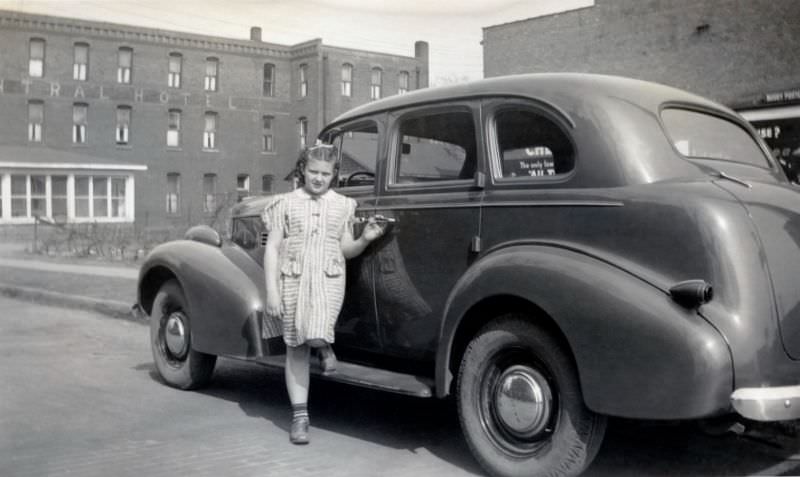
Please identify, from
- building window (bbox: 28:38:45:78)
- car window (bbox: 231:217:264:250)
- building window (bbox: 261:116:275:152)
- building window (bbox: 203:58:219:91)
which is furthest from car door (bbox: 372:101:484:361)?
building window (bbox: 261:116:275:152)

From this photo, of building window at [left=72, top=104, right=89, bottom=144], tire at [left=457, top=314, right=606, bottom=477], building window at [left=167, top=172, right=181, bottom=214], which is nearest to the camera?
tire at [left=457, top=314, right=606, bottom=477]

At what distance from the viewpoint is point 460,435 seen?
5012mm

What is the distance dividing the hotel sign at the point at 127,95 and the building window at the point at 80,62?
0.51 m

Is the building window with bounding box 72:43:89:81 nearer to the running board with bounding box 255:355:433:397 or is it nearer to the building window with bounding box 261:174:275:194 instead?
the building window with bounding box 261:174:275:194

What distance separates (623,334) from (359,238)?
1.82m

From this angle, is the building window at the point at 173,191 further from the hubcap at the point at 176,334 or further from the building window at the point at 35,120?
the hubcap at the point at 176,334

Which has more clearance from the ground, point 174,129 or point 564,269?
point 174,129

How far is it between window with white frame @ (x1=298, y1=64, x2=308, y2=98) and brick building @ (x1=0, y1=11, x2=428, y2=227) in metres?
0.05

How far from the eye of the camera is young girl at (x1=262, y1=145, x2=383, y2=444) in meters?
4.58

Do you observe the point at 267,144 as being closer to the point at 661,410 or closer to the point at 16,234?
the point at 16,234

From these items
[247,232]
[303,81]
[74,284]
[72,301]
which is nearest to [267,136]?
[303,81]

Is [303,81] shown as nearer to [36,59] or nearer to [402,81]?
[402,81]

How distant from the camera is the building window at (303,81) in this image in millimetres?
41469

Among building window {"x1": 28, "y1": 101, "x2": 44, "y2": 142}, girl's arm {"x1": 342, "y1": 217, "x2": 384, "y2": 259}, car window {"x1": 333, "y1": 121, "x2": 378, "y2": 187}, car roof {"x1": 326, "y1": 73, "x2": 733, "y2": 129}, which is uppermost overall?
building window {"x1": 28, "y1": 101, "x2": 44, "y2": 142}
